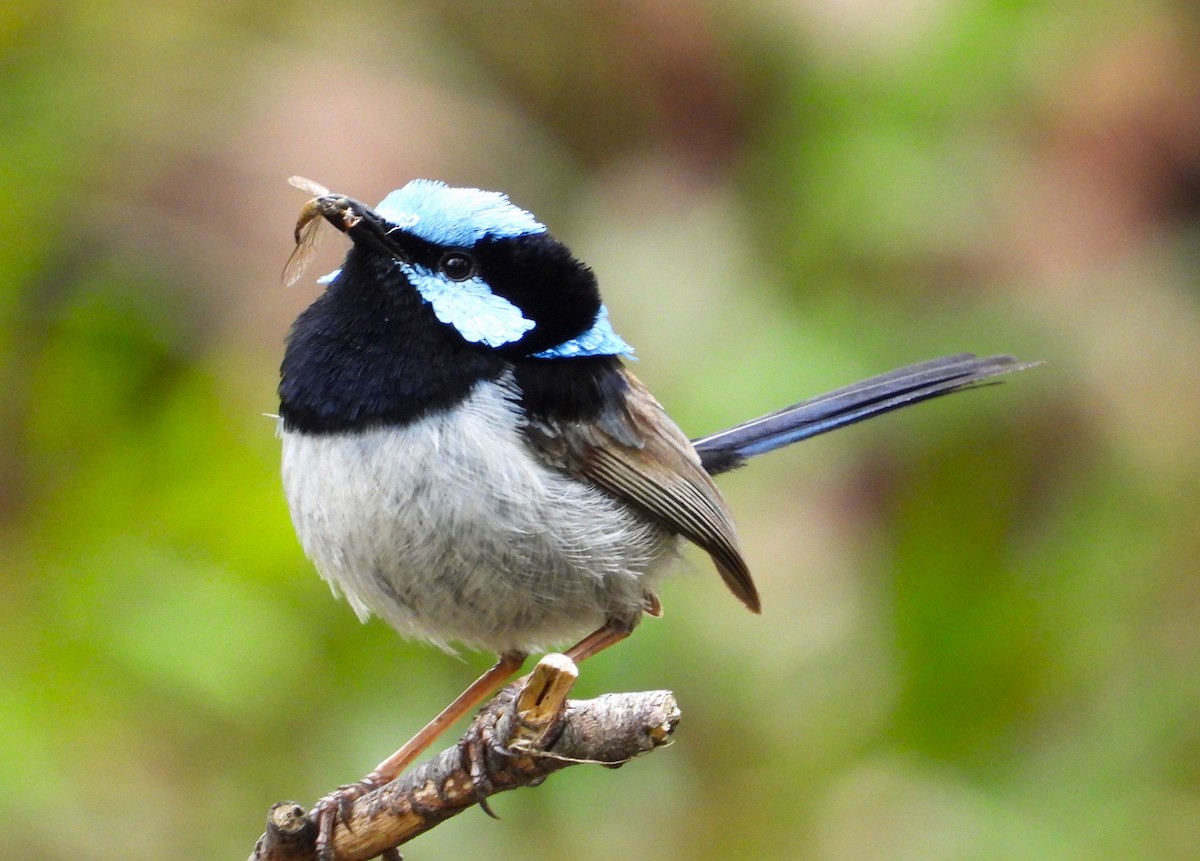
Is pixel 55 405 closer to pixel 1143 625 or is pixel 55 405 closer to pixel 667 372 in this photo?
pixel 667 372

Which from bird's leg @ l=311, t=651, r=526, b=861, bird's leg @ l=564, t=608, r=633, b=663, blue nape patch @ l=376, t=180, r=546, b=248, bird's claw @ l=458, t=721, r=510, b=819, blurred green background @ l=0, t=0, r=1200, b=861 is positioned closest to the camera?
bird's claw @ l=458, t=721, r=510, b=819

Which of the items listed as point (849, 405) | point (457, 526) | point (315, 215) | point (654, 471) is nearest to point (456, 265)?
point (315, 215)

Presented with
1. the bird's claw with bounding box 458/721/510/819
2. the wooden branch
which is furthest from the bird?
→ the bird's claw with bounding box 458/721/510/819

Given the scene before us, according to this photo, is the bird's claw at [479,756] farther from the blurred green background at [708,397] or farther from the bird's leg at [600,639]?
the blurred green background at [708,397]

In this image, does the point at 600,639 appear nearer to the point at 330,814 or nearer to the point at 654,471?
the point at 654,471

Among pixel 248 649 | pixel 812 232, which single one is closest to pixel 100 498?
pixel 248 649

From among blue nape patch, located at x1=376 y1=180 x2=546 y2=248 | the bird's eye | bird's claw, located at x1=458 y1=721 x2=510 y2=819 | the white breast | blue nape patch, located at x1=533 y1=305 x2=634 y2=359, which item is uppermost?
blue nape patch, located at x1=376 y1=180 x2=546 y2=248

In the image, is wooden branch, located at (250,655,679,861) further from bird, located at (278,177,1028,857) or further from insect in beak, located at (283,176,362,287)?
insect in beak, located at (283,176,362,287)

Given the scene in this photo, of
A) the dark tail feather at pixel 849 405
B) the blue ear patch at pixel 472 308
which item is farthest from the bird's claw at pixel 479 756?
the dark tail feather at pixel 849 405

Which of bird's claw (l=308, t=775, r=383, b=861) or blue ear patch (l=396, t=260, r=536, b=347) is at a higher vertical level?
blue ear patch (l=396, t=260, r=536, b=347)
